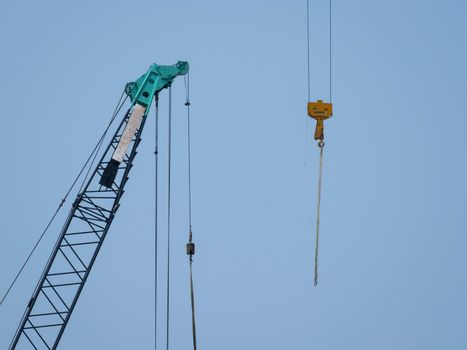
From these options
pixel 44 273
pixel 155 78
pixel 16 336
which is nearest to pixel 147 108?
pixel 155 78

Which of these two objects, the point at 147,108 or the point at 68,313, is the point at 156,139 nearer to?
the point at 147,108

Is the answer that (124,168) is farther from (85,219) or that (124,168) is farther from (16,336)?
(16,336)

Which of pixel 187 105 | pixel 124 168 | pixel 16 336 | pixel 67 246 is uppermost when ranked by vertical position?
pixel 187 105

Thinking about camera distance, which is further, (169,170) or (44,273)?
(169,170)

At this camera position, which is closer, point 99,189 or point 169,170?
point 99,189

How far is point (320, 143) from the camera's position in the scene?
54969 millimetres

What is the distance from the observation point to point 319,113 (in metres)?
55.4

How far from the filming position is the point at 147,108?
55.8m

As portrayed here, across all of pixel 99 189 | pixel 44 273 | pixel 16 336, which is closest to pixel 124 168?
pixel 99 189

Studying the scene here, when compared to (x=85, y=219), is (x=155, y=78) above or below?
above

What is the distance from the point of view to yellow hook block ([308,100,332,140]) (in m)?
55.2

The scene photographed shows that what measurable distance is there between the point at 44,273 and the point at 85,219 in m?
3.43

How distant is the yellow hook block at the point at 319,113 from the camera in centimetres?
5519

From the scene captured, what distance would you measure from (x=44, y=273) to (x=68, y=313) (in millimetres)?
2428
